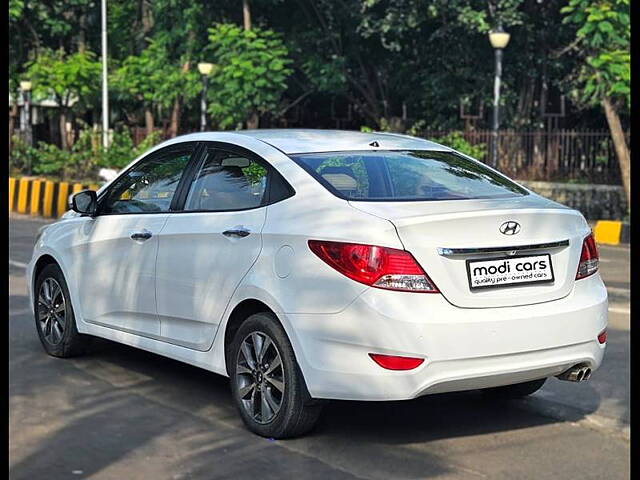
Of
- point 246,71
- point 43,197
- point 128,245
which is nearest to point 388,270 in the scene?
point 128,245

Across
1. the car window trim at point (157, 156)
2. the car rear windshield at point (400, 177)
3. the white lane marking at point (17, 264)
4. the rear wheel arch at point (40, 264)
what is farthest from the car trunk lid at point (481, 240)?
the white lane marking at point (17, 264)

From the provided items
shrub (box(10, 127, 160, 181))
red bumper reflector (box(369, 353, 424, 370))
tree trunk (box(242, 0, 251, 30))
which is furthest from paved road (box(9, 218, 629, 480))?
tree trunk (box(242, 0, 251, 30))

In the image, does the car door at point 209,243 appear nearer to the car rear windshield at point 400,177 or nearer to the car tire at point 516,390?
the car rear windshield at point 400,177

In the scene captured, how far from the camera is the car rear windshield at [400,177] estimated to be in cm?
545

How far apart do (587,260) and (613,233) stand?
12444mm

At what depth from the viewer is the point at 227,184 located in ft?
19.4

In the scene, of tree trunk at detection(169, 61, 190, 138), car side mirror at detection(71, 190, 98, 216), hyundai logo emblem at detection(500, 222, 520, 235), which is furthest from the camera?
tree trunk at detection(169, 61, 190, 138)

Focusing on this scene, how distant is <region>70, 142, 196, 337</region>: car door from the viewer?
20.6 ft

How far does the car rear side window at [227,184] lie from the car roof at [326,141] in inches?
6.5

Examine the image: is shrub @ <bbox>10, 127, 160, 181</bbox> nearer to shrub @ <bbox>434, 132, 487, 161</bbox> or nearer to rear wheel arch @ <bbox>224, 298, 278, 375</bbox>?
shrub @ <bbox>434, 132, 487, 161</bbox>

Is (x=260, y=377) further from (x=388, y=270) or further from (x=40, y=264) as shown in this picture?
(x=40, y=264)

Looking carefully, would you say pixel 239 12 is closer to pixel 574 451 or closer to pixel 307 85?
pixel 307 85

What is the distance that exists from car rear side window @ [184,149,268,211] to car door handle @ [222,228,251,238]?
6.2 inches

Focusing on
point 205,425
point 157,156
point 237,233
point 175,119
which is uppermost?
point 175,119
